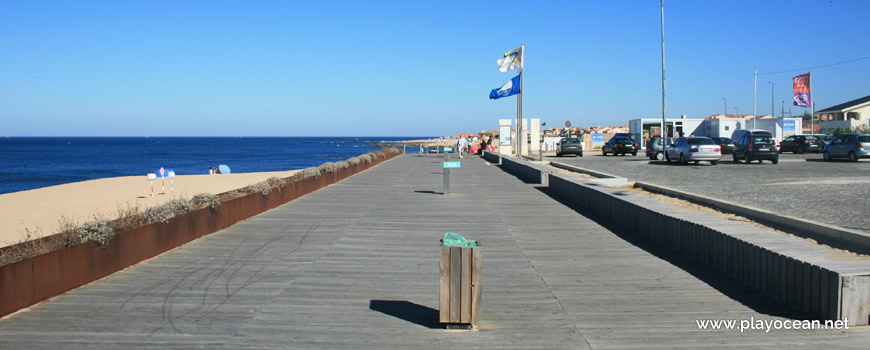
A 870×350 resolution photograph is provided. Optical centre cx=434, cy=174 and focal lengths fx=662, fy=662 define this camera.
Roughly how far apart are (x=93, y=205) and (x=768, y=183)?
2364 cm

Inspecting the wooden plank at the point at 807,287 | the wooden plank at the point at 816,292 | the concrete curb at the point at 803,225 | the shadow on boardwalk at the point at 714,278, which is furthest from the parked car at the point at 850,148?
the wooden plank at the point at 816,292

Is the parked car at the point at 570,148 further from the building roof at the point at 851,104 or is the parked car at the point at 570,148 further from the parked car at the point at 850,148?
the building roof at the point at 851,104

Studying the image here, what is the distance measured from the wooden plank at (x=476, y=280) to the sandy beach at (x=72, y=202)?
10.7 metres

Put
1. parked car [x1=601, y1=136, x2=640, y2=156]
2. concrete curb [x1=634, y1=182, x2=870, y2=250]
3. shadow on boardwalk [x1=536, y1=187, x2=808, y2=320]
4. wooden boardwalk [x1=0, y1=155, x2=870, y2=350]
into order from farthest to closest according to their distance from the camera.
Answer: parked car [x1=601, y1=136, x2=640, y2=156], concrete curb [x1=634, y1=182, x2=870, y2=250], shadow on boardwalk [x1=536, y1=187, x2=808, y2=320], wooden boardwalk [x1=0, y1=155, x2=870, y2=350]

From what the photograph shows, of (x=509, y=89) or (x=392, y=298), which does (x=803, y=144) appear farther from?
(x=392, y=298)

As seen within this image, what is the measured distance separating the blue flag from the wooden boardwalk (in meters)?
28.2

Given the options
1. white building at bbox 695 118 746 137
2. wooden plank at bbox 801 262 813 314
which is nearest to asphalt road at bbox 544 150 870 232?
wooden plank at bbox 801 262 813 314

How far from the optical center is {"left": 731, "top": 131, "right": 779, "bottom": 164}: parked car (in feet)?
97.8

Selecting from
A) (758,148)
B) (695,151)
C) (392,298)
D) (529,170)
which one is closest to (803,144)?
(758,148)

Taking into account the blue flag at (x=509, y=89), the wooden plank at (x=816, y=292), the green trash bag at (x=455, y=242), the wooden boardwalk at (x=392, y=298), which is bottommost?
the wooden boardwalk at (x=392, y=298)

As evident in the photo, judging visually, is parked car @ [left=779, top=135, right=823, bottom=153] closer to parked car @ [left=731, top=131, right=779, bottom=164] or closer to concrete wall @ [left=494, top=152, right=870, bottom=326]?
parked car @ [left=731, top=131, right=779, bottom=164]

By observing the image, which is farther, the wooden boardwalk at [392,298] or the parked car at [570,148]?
the parked car at [570,148]

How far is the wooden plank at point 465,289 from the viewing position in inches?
207

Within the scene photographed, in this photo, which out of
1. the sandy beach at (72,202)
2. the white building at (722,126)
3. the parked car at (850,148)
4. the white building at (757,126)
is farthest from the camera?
the white building at (722,126)
